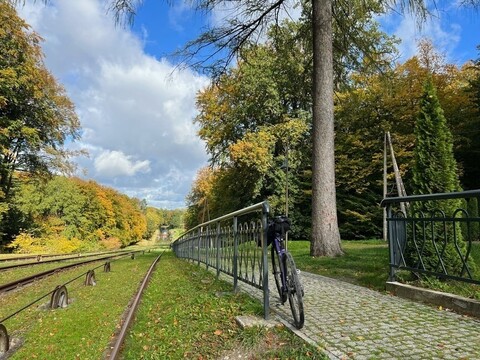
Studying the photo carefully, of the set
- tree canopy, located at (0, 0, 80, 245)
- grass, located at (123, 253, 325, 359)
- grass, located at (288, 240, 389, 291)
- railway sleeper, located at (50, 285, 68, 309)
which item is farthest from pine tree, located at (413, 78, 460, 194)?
tree canopy, located at (0, 0, 80, 245)

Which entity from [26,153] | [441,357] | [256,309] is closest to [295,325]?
[256,309]

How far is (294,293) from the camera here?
388 cm

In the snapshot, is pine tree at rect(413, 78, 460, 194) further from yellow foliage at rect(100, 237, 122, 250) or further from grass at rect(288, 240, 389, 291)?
yellow foliage at rect(100, 237, 122, 250)

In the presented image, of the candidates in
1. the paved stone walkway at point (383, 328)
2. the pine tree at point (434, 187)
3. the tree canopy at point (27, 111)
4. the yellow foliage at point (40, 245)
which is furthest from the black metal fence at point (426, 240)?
the yellow foliage at point (40, 245)

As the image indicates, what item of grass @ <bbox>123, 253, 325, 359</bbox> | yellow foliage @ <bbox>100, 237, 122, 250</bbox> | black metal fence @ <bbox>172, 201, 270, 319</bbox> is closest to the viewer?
grass @ <bbox>123, 253, 325, 359</bbox>

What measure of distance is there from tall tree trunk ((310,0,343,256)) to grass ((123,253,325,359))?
14.2 feet

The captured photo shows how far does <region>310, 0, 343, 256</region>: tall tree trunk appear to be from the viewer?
1003cm

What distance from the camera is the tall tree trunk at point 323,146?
1003cm

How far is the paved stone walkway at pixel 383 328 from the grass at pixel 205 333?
0.91 ft

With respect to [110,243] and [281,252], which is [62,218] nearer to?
[110,243]

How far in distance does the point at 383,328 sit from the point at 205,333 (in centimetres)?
180

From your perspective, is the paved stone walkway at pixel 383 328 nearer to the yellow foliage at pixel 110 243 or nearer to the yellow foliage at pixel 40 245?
the yellow foliage at pixel 40 245

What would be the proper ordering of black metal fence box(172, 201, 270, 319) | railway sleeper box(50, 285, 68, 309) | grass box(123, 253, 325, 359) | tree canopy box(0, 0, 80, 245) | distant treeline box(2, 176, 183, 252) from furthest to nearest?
distant treeline box(2, 176, 183, 252) < tree canopy box(0, 0, 80, 245) < railway sleeper box(50, 285, 68, 309) < black metal fence box(172, 201, 270, 319) < grass box(123, 253, 325, 359)

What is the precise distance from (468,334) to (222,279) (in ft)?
14.9
